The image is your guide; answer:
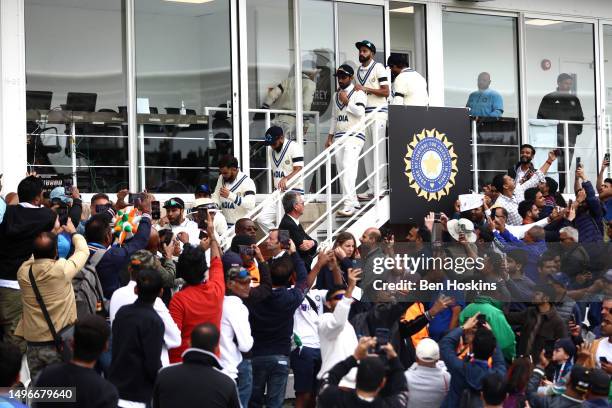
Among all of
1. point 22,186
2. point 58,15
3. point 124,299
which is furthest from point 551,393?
point 58,15

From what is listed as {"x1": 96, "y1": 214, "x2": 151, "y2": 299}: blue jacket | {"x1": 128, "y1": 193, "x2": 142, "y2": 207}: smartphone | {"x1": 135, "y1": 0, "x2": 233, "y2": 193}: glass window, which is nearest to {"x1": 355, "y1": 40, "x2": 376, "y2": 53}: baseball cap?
{"x1": 135, "y1": 0, "x2": 233, "y2": 193}: glass window

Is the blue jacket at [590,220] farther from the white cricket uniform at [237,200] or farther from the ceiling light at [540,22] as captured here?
the ceiling light at [540,22]

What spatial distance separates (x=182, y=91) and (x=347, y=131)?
6.94ft

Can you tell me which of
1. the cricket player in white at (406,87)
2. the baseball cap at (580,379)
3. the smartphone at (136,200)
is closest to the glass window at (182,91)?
the smartphone at (136,200)

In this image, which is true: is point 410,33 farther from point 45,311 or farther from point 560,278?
point 45,311

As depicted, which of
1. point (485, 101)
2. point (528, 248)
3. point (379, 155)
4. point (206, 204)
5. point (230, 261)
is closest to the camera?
point (230, 261)

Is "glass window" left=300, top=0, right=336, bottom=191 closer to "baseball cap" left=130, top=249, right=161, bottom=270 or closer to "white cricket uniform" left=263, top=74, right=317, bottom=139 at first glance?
"white cricket uniform" left=263, top=74, right=317, bottom=139

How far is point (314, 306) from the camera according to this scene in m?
9.65

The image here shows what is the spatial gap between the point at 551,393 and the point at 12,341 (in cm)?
396

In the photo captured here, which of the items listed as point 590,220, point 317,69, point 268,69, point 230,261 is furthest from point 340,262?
point 317,69

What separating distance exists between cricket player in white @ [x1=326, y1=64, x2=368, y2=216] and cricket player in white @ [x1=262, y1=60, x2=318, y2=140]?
2.61 ft

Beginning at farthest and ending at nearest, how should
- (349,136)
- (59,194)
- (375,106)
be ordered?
1. (375,106)
2. (349,136)
3. (59,194)

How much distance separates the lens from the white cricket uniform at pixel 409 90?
13.8 m

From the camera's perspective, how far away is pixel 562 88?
16.8 metres
